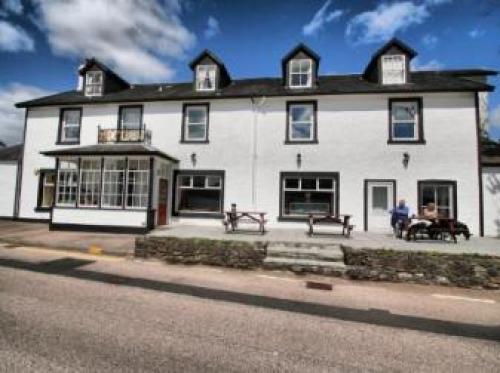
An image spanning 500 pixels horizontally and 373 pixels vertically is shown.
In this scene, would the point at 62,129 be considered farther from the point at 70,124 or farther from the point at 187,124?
the point at 187,124

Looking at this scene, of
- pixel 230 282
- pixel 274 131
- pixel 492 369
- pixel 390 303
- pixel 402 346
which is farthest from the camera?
pixel 274 131

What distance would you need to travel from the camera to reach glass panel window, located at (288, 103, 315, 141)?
50.2 feet

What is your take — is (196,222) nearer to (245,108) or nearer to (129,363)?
(245,108)

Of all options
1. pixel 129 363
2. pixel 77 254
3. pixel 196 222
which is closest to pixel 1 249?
pixel 77 254

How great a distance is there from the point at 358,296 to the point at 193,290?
3802 millimetres

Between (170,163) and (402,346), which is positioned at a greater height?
(170,163)

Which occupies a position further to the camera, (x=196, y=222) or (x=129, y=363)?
(x=196, y=222)

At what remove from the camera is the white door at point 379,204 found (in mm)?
14188

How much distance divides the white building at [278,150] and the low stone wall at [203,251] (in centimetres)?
371

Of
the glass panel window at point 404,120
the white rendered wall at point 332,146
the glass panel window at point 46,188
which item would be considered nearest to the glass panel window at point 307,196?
the white rendered wall at point 332,146

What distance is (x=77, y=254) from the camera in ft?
34.3

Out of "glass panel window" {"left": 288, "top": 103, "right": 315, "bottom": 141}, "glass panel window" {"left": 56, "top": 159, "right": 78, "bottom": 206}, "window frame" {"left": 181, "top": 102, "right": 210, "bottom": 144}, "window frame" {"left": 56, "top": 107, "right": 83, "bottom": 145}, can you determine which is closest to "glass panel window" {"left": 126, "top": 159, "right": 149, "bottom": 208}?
"window frame" {"left": 181, "top": 102, "right": 210, "bottom": 144}

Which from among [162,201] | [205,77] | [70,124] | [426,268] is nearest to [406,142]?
[426,268]

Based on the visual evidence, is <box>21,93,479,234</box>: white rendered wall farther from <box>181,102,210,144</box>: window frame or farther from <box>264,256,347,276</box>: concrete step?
<box>264,256,347,276</box>: concrete step
